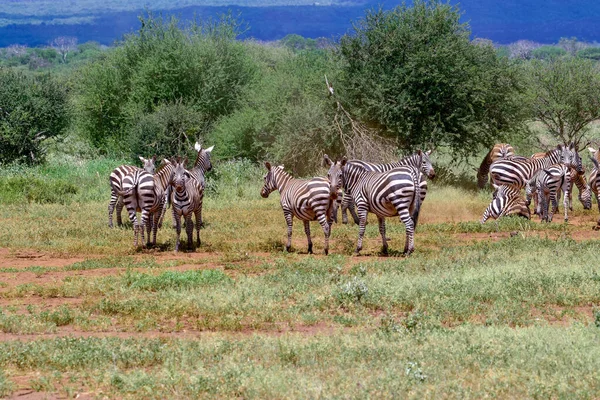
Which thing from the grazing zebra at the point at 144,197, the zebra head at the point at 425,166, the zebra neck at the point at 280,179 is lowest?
the grazing zebra at the point at 144,197

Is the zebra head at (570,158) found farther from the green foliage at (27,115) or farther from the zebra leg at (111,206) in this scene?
the green foliage at (27,115)

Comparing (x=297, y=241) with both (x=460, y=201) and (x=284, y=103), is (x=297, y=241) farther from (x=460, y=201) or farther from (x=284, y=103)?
(x=284, y=103)

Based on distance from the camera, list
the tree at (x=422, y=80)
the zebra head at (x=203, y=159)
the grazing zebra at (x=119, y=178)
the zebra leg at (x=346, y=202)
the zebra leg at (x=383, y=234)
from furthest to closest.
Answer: the tree at (x=422, y=80) < the zebra leg at (x=346, y=202) < the grazing zebra at (x=119, y=178) < the zebra head at (x=203, y=159) < the zebra leg at (x=383, y=234)

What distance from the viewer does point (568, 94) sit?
3428cm

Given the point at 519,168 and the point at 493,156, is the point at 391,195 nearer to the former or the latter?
the point at 519,168

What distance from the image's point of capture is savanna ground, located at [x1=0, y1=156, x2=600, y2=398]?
862cm

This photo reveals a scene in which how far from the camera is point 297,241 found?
1902 cm

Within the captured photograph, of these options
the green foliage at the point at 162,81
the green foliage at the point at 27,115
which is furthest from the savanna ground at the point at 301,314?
the green foliage at the point at 162,81

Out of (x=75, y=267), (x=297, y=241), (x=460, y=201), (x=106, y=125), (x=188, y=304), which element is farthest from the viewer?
(x=106, y=125)

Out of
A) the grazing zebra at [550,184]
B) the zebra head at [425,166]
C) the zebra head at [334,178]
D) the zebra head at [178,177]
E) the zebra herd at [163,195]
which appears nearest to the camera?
the zebra head at [334,178]

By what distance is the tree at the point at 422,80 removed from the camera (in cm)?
2781

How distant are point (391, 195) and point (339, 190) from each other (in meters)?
3.14

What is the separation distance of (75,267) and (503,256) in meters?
7.68

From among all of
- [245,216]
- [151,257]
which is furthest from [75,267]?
[245,216]
